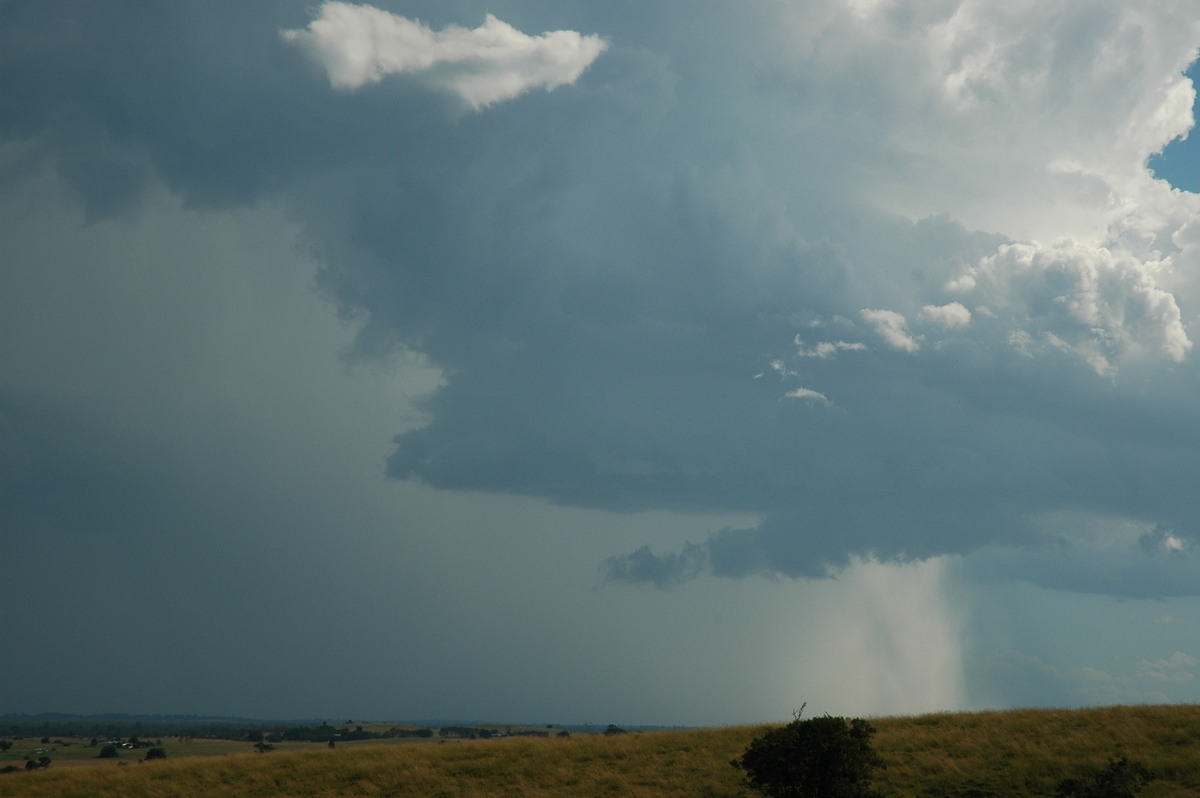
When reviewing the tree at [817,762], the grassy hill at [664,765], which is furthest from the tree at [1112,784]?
the tree at [817,762]

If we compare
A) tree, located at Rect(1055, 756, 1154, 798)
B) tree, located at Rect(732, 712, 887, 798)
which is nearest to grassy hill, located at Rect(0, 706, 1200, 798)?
tree, located at Rect(1055, 756, 1154, 798)

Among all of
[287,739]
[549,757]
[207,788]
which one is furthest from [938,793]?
[287,739]

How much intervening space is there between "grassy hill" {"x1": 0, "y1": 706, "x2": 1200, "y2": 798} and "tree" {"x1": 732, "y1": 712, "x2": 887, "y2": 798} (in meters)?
4.21

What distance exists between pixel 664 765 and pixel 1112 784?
20217 millimetres

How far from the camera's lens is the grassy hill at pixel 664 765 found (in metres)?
40.9

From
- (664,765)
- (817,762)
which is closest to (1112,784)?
(817,762)

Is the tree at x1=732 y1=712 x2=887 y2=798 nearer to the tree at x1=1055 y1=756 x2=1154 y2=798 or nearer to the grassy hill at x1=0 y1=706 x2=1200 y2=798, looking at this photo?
the grassy hill at x1=0 y1=706 x2=1200 y2=798

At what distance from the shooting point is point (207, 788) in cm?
4638

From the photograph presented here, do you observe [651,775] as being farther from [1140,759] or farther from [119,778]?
[119,778]

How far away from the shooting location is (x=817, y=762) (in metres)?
36.3

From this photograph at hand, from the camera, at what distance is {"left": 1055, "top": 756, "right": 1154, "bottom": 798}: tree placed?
33.8 m

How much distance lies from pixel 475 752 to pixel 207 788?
1390cm

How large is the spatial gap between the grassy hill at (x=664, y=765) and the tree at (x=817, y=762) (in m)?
4.21

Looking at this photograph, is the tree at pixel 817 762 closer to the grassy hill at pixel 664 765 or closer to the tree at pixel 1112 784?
the grassy hill at pixel 664 765
